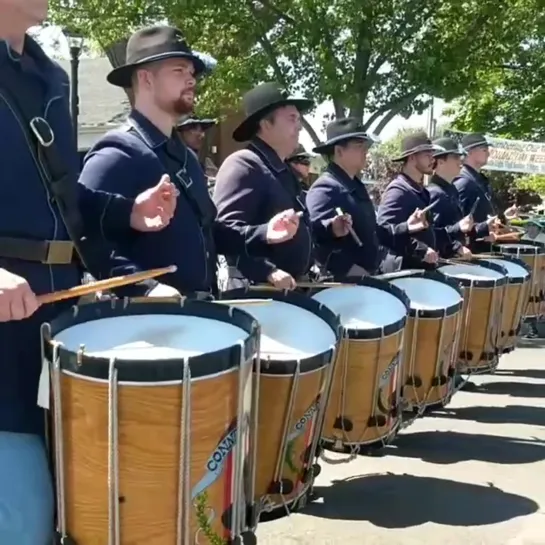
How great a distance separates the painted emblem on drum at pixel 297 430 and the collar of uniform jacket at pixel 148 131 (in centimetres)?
106

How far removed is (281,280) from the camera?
4.04 m

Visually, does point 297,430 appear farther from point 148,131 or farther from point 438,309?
point 438,309

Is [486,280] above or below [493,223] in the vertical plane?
below

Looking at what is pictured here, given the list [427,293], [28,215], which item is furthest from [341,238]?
[28,215]

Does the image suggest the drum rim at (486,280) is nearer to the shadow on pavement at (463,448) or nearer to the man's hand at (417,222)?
the man's hand at (417,222)

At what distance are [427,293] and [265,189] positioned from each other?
128 cm

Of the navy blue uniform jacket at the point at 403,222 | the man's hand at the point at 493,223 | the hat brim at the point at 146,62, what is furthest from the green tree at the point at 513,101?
the hat brim at the point at 146,62

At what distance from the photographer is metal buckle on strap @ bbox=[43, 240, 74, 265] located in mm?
2377

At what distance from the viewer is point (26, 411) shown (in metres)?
2.37

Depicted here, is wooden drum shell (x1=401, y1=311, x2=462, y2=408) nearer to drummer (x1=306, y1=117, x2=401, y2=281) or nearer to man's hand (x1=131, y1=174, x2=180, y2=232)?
drummer (x1=306, y1=117, x2=401, y2=281)

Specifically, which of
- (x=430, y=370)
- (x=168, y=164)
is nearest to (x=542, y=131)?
(x=430, y=370)

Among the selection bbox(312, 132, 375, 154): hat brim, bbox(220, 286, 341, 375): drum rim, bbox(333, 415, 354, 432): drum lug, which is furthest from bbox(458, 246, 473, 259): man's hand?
bbox(220, 286, 341, 375): drum rim

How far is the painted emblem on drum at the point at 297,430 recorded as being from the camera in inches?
129

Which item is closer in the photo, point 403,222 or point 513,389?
point 403,222
